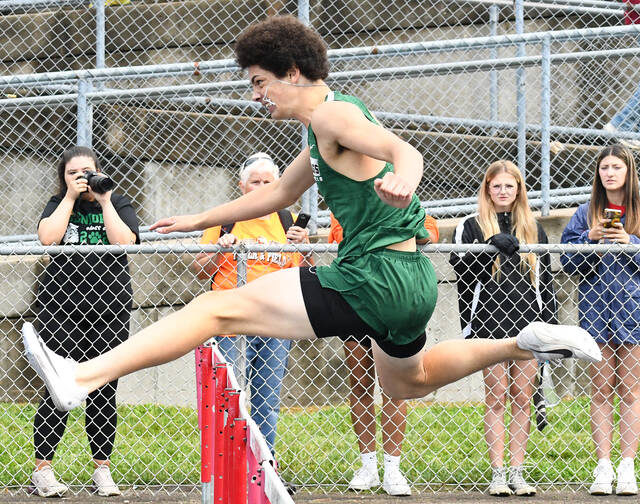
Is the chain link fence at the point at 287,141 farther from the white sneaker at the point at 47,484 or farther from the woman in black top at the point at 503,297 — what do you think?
the woman in black top at the point at 503,297

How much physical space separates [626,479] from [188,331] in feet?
10.5

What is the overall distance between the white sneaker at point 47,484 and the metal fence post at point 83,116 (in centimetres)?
238

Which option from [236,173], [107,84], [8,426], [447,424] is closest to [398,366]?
[447,424]

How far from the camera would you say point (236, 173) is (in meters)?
8.69

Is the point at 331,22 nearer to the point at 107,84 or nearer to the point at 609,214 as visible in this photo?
the point at 107,84

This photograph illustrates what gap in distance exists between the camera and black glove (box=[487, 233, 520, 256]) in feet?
17.8

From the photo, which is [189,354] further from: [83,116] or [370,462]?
[370,462]

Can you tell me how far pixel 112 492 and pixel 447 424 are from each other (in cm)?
222

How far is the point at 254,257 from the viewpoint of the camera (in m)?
5.61

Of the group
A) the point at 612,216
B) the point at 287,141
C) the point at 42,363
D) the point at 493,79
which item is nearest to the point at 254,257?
the point at 612,216

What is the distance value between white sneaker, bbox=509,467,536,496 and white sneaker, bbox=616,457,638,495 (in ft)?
1.53

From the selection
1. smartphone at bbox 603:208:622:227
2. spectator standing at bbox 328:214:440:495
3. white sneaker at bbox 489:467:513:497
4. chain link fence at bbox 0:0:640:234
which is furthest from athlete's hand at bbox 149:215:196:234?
chain link fence at bbox 0:0:640:234

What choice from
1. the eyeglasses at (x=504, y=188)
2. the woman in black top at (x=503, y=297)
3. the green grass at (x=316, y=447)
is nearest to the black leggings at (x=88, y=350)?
the green grass at (x=316, y=447)

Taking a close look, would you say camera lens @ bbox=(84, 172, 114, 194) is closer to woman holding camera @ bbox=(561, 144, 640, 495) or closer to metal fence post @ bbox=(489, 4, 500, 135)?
woman holding camera @ bbox=(561, 144, 640, 495)
